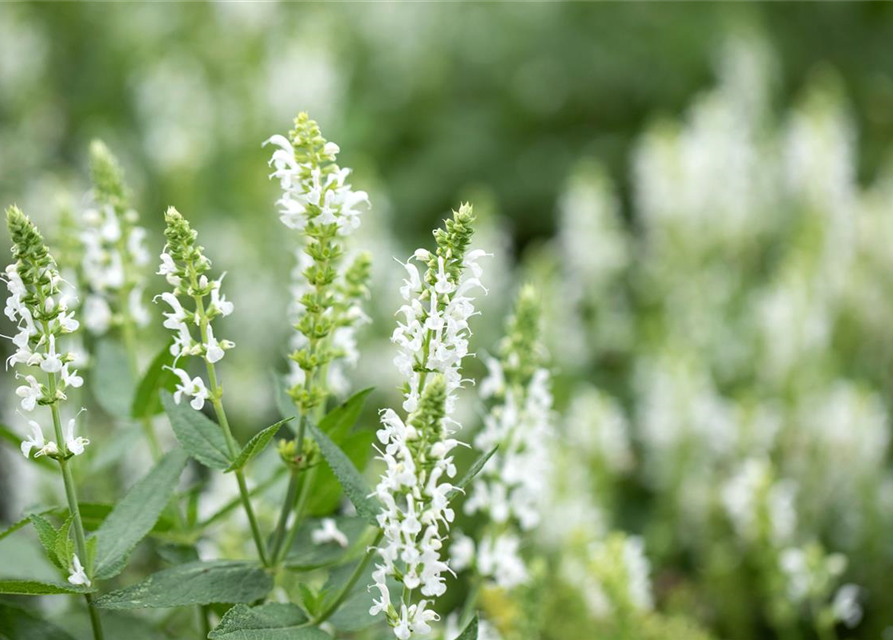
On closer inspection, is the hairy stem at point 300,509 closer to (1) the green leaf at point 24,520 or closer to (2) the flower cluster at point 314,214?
(2) the flower cluster at point 314,214

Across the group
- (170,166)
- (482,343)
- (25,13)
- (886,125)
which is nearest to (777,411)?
(482,343)

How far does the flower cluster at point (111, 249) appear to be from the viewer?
1.67 meters

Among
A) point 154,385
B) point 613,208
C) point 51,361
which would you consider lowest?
point 51,361

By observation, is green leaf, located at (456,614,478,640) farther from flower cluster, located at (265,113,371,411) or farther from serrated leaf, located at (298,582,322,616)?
flower cluster, located at (265,113,371,411)

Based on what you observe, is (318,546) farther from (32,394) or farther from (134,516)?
(32,394)

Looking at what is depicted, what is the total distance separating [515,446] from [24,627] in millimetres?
763

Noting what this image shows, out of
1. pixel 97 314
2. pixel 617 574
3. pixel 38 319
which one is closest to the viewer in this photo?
pixel 38 319

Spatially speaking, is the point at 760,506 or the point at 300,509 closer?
the point at 300,509

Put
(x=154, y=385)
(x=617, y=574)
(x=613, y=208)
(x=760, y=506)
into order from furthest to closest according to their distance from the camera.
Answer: (x=613, y=208)
(x=760, y=506)
(x=617, y=574)
(x=154, y=385)

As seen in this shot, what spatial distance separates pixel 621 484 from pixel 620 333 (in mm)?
823

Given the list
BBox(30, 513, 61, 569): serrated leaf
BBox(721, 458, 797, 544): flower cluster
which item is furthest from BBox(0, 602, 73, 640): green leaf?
BBox(721, 458, 797, 544): flower cluster

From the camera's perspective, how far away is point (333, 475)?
4.51ft

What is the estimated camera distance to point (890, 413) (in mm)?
3500

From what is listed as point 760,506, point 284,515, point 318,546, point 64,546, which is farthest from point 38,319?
point 760,506
